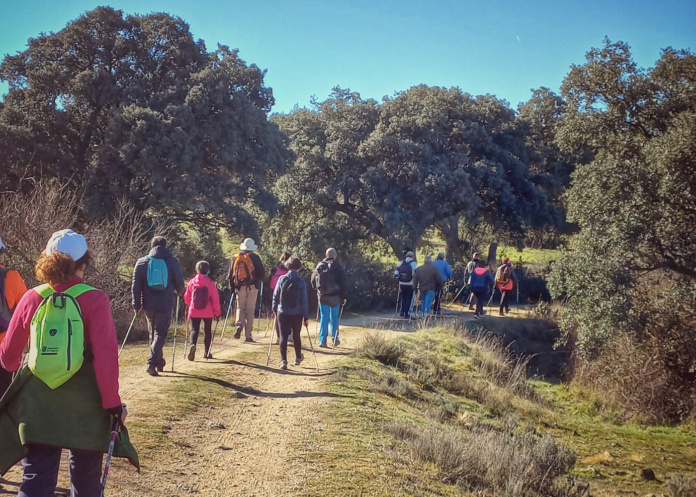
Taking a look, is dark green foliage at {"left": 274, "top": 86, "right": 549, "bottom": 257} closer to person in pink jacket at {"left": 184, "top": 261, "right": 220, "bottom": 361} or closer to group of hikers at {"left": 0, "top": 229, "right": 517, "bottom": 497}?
Result: person in pink jacket at {"left": 184, "top": 261, "right": 220, "bottom": 361}

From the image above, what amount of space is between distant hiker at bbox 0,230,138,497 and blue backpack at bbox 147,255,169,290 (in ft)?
17.1

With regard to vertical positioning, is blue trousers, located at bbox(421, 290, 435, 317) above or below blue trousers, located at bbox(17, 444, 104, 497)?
above

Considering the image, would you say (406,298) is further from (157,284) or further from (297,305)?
(157,284)

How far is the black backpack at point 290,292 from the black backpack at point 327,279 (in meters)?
2.26

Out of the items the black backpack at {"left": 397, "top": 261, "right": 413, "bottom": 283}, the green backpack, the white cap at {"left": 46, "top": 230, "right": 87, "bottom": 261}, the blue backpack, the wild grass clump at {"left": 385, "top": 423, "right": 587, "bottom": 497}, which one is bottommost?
→ the wild grass clump at {"left": 385, "top": 423, "right": 587, "bottom": 497}

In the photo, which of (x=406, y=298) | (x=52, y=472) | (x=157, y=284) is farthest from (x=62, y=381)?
(x=406, y=298)

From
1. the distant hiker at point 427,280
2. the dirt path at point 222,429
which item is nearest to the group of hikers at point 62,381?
the dirt path at point 222,429

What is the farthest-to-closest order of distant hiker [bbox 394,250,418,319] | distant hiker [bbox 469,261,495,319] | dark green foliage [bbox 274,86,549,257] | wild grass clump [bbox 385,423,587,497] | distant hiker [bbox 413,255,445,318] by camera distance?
1. dark green foliage [bbox 274,86,549,257]
2. distant hiker [bbox 469,261,495,319]
3. distant hiker [bbox 394,250,418,319]
4. distant hiker [bbox 413,255,445,318]
5. wild grass clump [bbox 385,423,587,497]

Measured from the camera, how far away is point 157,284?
9.05 m

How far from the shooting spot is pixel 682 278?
1677 centimetres

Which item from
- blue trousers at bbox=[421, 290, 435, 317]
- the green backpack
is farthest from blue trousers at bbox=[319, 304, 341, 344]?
the green backpack

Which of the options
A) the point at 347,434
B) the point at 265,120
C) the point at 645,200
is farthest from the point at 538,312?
the point at 347,434

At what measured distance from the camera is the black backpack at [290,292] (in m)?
10.7

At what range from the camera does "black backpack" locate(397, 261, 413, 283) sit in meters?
17.5
